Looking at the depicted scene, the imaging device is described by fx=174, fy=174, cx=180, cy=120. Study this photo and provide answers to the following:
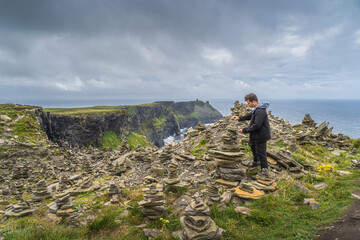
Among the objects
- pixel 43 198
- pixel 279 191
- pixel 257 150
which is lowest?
pixel 43 198

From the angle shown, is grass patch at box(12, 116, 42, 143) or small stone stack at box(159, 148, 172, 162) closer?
small stone stack at box(159, 148, 172, 162)

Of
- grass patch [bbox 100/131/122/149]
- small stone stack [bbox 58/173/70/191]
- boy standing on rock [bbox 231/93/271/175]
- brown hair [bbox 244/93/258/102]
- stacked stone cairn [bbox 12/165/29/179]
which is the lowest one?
grass patch [bbox 100/131/122/149]

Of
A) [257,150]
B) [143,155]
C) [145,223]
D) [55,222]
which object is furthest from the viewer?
[143,155]

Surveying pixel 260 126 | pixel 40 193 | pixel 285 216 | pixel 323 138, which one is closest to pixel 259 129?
pixel 260 126

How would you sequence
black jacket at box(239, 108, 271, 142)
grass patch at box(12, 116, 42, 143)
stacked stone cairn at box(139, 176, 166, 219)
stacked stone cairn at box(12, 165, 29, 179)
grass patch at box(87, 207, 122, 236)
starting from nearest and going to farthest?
1. grass patch at box(87, 207, 122, 236)
2. stacked stone cairn at box(139, 176, 166, 219)
3. black jacket at box(239, 108, 271, 142)
4. stacked stone cairn at box(12, 165, 29, 179)
5. grass patch at box(12, 116, 42, 143)

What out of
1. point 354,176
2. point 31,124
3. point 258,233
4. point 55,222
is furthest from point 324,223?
point 31,124

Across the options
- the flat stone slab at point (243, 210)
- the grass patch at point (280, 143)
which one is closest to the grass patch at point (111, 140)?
the grass patch at point (280, 143)

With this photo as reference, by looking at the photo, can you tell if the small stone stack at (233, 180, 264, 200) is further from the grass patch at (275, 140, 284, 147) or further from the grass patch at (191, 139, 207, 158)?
the grass patch at (275, 140, 284, 147)

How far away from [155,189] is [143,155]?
9191mm

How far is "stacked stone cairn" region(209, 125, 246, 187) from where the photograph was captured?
30.9 feet

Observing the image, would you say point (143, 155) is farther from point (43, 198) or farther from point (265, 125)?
point (265, 125)

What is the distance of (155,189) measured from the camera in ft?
24.4

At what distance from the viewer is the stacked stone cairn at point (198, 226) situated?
5297 mm

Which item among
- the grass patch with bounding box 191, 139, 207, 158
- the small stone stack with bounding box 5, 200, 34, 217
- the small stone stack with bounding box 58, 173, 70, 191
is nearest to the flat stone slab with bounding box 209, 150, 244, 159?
the grass patch with bounding box 191, 139, 207, 158
